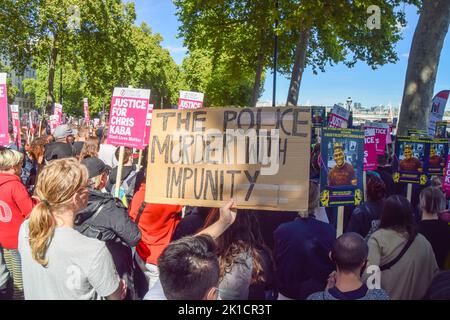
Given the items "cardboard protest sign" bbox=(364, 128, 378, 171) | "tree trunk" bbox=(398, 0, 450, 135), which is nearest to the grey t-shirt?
"cardboard protest sign" bbox=(364, 128, 378, 171)

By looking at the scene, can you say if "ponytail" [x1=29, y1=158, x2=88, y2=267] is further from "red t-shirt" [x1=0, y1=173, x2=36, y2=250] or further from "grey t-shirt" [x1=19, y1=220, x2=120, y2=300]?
"red t-shirt" [x1=0, y1=173, x2=36, y2=250]

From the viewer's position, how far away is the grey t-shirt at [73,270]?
2197mm

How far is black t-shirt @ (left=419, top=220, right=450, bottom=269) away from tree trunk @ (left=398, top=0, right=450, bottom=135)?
21.0 feet

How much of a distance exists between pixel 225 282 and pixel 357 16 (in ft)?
45.1

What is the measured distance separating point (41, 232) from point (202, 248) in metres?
0.82

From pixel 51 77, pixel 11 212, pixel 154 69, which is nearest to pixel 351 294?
pixel 11 212

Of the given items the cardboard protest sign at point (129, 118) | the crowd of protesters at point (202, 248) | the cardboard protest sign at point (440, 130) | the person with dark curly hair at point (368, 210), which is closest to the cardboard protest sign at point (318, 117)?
the cardboard protest sign at point (440, 130)

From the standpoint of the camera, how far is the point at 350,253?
245cm

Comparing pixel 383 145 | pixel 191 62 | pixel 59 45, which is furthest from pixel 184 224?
pixel 191 62

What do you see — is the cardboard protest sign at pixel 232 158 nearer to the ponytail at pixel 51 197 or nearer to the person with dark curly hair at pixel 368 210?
the ponytail at pixel 51 197

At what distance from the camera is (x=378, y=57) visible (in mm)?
22172

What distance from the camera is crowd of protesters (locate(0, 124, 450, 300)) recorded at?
2.20 m

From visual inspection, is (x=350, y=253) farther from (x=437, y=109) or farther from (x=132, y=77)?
(x=132, y=77)

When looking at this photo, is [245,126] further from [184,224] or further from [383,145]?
[383,145]
